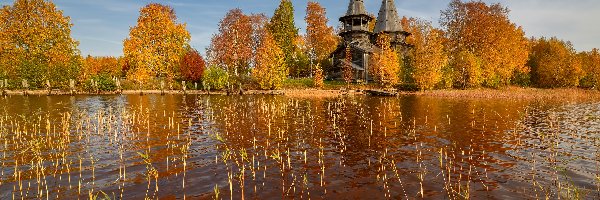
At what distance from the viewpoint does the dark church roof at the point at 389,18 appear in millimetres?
78000

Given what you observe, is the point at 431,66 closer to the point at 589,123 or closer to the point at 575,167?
the point at 589,123

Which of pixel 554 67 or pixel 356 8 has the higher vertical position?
pixel 356 8

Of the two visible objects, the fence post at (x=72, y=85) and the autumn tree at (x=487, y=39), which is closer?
A: the fence post at (x=72, y=85)

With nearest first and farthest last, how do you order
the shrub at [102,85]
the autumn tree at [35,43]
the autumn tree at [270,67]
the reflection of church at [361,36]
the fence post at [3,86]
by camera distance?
the fence post at [3,86] → the autumn tree at [35,43] → the shrub at [102,85] → the autumn tree at [270,67] → the reflection of church at [361,36]

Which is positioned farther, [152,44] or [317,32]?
[317,32]

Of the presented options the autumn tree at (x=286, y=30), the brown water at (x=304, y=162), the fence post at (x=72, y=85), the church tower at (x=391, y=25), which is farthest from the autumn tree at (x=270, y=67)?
the brown water at (x=304, y=162)

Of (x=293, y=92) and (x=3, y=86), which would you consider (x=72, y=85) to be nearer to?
(x=3, y=86)

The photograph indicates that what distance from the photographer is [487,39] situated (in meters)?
68.8

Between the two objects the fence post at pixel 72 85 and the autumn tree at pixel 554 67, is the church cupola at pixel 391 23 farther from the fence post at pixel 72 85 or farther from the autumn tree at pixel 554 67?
the fence post at pixel 72 85

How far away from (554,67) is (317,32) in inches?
2005

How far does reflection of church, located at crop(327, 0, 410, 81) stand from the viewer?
238 feet

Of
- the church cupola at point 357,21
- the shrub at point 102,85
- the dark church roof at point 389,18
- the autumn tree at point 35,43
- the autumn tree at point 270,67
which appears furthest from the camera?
the dark church roof at point 389,18

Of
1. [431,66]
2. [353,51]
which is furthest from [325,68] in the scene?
[431,66]

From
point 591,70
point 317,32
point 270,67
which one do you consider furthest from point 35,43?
point 591,70
